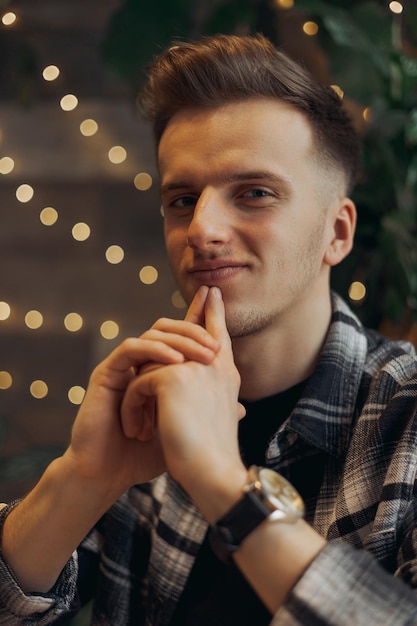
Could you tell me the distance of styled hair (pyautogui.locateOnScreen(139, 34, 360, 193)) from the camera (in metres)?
1.36

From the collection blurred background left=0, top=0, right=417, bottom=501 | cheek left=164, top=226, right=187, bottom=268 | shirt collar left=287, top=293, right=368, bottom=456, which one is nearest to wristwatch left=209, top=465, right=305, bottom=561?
shirt collar left=287, top=293, right=368, bottom=456

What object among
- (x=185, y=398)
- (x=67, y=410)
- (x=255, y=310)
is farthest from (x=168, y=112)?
(x=67, y=410)

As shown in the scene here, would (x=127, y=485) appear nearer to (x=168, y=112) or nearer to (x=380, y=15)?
(x=168, y=112)

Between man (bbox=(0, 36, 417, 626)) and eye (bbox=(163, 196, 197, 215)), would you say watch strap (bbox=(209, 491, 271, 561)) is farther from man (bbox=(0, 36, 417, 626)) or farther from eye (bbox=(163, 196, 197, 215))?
eye (bbox=(163, 196, 197, 215))

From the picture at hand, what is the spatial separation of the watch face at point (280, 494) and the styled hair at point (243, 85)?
66 cm

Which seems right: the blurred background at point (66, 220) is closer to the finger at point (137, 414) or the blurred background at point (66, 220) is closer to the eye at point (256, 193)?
the eye at point (256, 193)

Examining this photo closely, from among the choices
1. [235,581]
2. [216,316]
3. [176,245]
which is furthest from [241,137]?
[235,581]

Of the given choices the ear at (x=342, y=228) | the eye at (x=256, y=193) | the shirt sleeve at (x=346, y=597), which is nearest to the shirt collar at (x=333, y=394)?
the ear at (x=342, y=228)

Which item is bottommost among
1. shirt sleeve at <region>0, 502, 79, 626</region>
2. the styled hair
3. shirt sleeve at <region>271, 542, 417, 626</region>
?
shirt sleeve at <region>0, 502, 79, 626</region>

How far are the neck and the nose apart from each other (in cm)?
19

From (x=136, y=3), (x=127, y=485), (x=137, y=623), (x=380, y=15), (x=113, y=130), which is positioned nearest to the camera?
(x=127, y=485)

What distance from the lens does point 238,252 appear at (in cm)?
129

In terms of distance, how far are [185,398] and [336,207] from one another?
62 cm

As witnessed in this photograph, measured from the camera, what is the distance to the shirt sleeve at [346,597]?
846 millimetres
